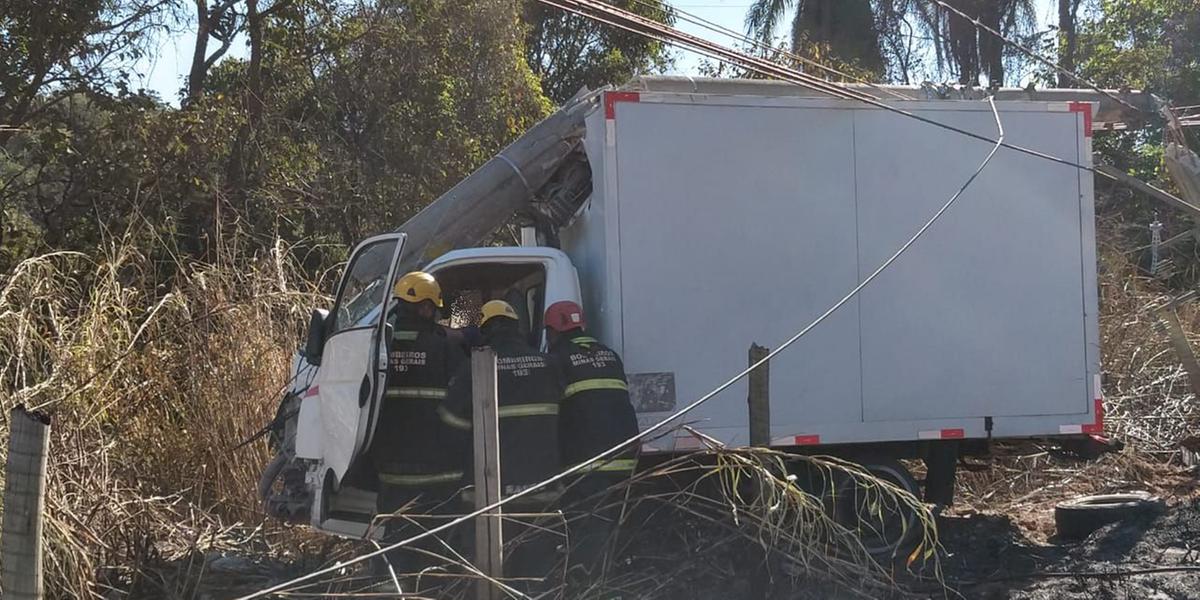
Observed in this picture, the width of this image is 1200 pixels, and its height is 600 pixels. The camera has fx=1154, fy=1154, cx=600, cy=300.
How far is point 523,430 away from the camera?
18.6ft

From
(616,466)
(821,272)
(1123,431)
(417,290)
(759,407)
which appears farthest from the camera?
(1123,431)

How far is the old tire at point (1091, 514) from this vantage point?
7430mm

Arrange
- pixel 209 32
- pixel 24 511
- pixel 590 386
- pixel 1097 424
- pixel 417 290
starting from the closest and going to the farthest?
pixel 24 511 < pixel 590 386 < pixel 417 290 < pixel 1097 424 < pixel 209 32

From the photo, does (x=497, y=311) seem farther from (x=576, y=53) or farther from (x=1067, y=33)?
(x=1067, y=33)

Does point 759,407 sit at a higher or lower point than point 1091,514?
higher

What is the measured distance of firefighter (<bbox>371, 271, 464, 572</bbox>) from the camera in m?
5.69

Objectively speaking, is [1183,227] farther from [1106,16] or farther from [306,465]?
[306,465]

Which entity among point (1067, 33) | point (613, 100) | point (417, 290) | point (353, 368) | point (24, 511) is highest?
point (1067, 33)

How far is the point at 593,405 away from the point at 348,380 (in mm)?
1259

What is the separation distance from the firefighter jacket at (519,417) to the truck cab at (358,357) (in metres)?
0.41

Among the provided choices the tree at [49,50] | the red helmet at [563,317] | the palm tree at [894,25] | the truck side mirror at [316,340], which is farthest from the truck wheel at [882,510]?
the palm tree at [894,25]

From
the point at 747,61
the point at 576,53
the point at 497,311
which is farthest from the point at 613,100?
the point at 576,53

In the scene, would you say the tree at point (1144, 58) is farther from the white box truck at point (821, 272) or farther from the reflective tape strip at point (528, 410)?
the reflective tape strip at point (528, 410)

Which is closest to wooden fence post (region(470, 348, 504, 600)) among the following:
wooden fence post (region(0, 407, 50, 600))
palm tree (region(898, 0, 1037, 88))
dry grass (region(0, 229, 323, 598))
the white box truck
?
wooden fence post (region(0, 407, 50, 600))
